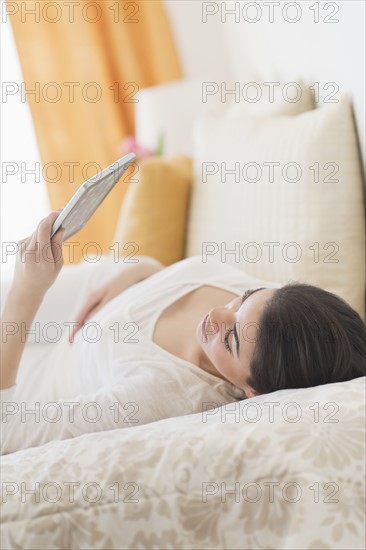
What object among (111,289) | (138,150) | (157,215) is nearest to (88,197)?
(111,289)

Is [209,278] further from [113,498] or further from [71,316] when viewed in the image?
[113,498]

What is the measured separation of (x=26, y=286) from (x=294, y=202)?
0.70 meters

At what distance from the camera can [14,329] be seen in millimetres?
1348

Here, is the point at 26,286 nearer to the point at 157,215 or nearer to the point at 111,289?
the point at 111,289

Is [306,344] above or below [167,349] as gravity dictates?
above

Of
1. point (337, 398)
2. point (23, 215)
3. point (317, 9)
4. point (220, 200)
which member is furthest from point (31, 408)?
point (23, 215)

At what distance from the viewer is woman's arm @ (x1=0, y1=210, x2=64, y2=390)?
127 centimetres

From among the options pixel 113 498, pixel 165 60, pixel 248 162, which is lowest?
pixel 113 498

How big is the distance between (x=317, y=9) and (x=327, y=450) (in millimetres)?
1232

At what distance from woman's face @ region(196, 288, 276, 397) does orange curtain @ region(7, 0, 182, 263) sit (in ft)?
7.19

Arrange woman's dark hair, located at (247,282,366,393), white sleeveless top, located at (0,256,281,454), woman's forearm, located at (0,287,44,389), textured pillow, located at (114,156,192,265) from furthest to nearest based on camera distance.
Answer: textured pillow, located at (114,156,192,265) → woman's forearm, located at (0,287,44,389) → white sleeveless top, located at (0,256,281,454) → woman's dark hair, located at (247,282,366,393)

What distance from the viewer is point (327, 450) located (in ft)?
2.59

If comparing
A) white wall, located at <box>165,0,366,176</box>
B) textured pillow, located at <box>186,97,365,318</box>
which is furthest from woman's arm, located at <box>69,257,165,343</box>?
white wall, located at <box>165,0,366,176</box>

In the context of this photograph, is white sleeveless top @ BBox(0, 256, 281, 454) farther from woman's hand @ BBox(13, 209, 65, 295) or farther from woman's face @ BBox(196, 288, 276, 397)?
woman's hand @ BBox(13, 209, 65, 295)
